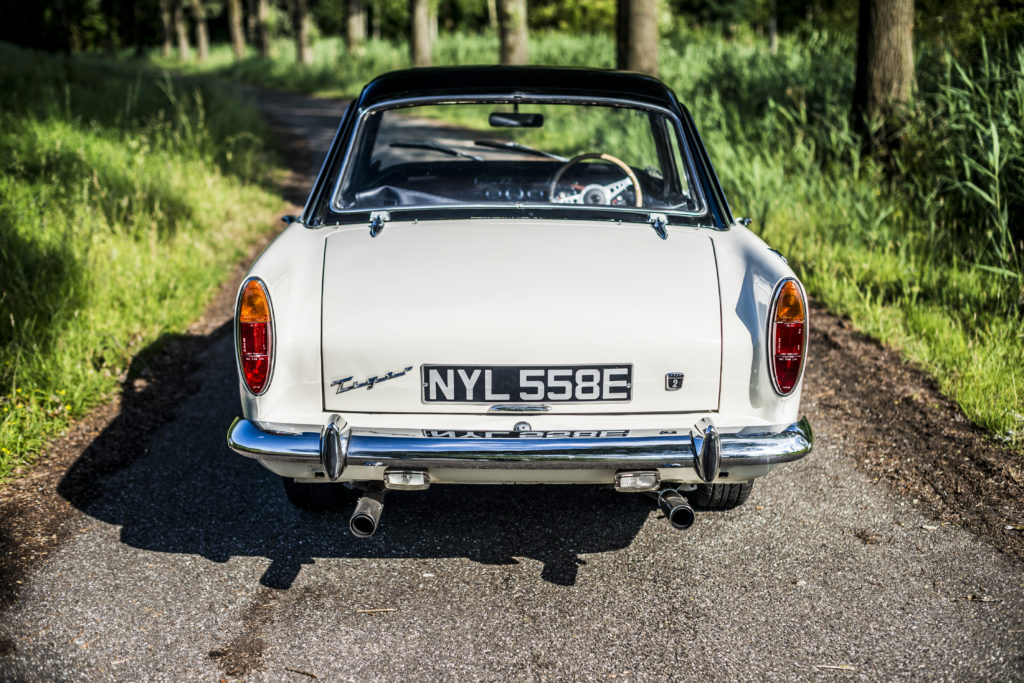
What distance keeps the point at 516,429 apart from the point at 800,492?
156cm

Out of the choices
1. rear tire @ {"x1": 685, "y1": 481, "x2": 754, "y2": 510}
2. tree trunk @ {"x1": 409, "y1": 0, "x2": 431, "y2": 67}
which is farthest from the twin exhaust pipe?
tree trunk @ {"x1": 409, "y1": 0, "x2": 431, "y2": 67}

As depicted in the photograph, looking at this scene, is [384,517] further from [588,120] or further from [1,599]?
[588,120]

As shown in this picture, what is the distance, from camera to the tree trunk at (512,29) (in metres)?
16.8

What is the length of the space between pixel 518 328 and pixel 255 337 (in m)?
0.84

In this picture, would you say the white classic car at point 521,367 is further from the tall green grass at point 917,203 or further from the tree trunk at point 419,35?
the tree trunk at point 419,35

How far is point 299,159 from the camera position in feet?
41.4

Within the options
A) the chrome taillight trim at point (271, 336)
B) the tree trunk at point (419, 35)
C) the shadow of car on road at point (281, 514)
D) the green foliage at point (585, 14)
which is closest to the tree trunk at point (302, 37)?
the tree trunk at point (419, 35)

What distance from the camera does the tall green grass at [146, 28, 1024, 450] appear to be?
4781 mm

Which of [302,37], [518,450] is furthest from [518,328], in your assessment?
[302,37]

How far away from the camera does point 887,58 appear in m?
7.51

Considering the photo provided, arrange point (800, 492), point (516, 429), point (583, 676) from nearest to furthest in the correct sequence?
point (583, 676) < point (516, 429) < point (800, 492)

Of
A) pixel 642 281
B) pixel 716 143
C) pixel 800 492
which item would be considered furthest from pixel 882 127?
pixel 642 281

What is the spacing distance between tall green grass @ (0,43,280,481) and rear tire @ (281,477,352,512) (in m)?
1.38

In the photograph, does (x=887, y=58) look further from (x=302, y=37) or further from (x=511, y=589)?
(x=302, y=37)
